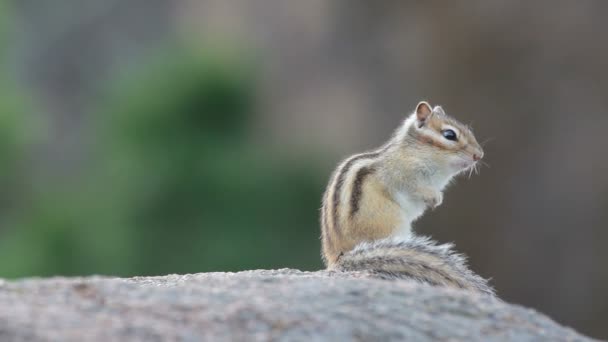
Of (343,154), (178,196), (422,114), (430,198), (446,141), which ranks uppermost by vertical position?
(422,114)

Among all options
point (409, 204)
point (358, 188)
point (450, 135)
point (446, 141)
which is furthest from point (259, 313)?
point (450, 135)

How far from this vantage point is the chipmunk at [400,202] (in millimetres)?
7902

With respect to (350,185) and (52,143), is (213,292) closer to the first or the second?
(350,185)

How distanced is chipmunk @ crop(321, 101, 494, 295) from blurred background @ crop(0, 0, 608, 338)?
1327 cm

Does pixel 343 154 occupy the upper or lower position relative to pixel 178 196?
upper

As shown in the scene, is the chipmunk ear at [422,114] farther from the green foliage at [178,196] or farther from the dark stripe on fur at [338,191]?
the green foliage at [178,196]

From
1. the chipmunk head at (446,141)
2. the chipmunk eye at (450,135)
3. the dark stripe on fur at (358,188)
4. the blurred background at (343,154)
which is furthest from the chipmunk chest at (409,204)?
the blurred background at (343,154)

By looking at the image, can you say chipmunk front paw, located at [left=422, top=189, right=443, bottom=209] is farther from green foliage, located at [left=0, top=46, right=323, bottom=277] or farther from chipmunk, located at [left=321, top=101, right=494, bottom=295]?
green foliage, located at [left=0, top=46, right=323, bottom=277]

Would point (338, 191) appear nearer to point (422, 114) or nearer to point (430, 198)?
point (430, 198)

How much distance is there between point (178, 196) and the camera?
81.3 ft

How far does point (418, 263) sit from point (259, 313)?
7.09 feet

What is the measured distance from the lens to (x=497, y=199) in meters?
26.3

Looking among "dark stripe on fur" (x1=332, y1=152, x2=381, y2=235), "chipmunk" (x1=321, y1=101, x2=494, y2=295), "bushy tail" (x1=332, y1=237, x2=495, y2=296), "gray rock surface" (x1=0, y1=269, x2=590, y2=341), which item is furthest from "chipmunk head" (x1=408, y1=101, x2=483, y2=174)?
"gray rock surface" (x1=0, y1=269, x2=590, y2=341)

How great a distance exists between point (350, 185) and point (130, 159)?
17.3 m
